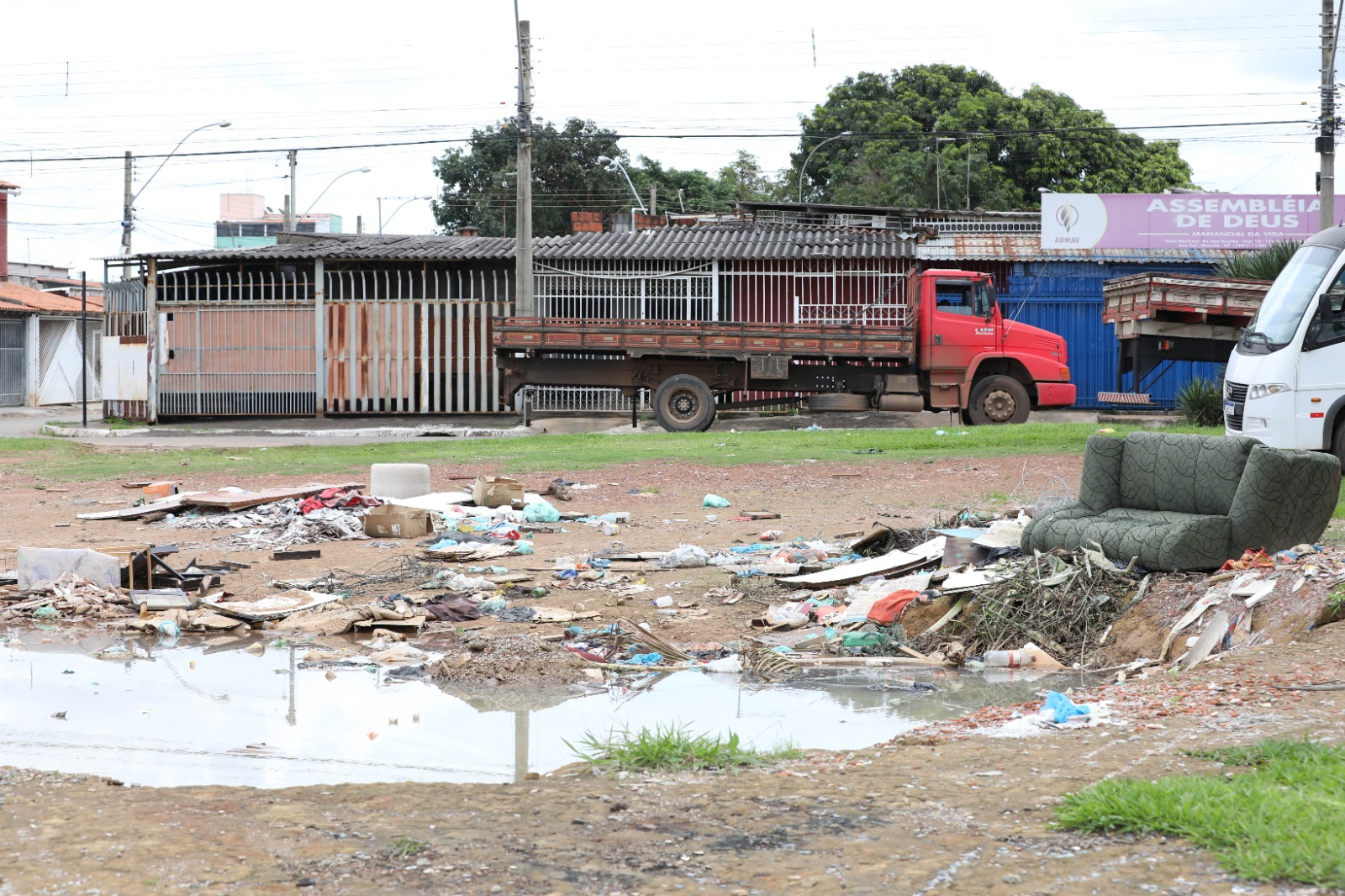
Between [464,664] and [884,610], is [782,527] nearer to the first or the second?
[884,610]

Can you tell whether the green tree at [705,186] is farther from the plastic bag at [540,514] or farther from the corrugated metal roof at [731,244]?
the plastic bag at [540,514]

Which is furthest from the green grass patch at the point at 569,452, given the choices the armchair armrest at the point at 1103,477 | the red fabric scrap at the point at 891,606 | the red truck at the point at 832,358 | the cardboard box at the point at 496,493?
the red fabric scrap at the point at 891,606

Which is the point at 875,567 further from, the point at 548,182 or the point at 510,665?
the point at 548,182

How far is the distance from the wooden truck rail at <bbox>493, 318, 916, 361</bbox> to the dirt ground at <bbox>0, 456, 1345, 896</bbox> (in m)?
16.4

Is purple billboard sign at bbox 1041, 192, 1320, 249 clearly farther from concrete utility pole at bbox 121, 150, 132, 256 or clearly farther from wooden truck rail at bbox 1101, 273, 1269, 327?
concrete utility pole at bbox 121, 150, 132, 256

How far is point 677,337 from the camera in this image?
2216cm

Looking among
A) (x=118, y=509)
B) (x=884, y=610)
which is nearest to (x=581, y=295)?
(x=118, y=509)

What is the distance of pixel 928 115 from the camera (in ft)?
144

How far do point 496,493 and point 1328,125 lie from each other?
18.0 m

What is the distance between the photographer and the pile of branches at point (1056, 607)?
23.0ft

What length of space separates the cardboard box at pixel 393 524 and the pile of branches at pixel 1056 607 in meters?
5.69

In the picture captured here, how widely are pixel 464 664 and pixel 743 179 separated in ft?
149

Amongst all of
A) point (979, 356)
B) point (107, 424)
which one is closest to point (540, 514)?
point (979, 356)

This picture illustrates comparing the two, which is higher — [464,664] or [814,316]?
[814,316]
